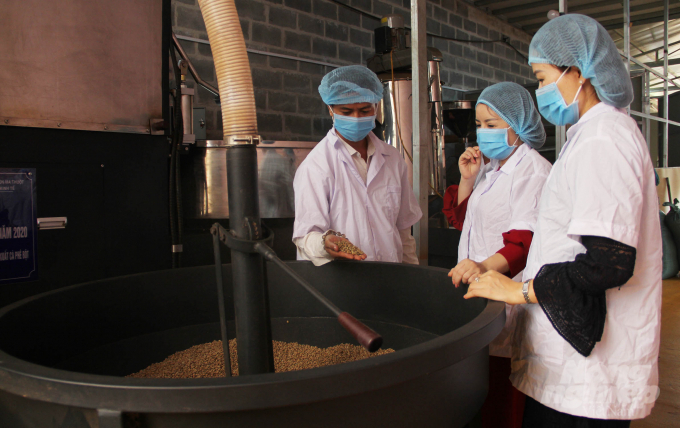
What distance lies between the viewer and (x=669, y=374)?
228cm

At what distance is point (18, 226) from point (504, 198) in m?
1.46

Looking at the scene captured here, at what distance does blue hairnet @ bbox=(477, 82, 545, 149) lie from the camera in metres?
1.48

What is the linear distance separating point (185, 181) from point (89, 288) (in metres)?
1.61

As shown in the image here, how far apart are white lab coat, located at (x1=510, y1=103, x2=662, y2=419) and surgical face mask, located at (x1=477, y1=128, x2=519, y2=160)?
57 centimetres

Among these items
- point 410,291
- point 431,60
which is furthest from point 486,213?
point 431,60

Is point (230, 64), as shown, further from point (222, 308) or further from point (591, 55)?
point (591, 55)

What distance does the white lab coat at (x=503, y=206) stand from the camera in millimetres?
1249

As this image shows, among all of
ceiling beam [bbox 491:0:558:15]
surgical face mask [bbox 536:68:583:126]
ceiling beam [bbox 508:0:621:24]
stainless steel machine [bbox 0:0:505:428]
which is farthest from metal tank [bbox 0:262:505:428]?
ceiling beam [bbox 508:0:621:24]

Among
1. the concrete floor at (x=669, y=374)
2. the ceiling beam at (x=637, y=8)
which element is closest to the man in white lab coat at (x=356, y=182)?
the concrete floor at (x=669, y=374)

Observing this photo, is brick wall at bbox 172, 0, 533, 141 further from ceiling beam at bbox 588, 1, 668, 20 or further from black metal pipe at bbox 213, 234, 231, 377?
black metal pipe at bbox 213, 234, 231, 377

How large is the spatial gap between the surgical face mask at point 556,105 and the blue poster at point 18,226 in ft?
4.84

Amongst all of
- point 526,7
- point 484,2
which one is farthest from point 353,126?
point 526,7

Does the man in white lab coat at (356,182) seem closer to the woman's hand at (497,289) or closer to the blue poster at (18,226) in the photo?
the woman's hand at (497,289)

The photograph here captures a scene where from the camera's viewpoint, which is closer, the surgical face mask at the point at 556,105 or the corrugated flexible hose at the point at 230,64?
the corrugated flexible hose at the point at 230,64
